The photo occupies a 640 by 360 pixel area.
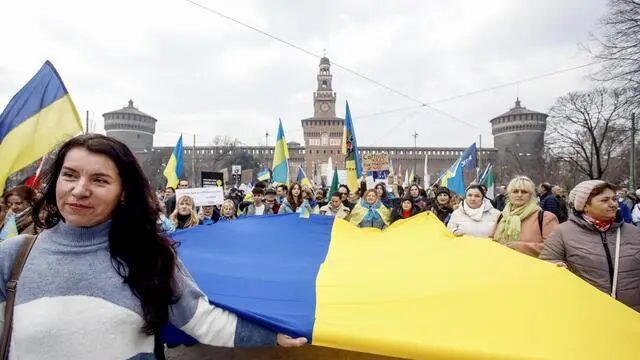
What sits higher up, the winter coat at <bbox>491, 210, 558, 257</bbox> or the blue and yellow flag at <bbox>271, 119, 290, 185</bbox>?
the blue and yellow flag at <bbox>271, 119, 290, 185</bbox>

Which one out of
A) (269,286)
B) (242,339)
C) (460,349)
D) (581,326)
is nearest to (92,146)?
(242,339)

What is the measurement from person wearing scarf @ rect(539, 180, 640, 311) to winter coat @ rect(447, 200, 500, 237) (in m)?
1.66

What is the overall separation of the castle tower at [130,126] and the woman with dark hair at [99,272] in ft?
259

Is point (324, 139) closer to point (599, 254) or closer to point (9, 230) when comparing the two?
point (9, 230)

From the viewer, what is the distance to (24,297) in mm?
1418

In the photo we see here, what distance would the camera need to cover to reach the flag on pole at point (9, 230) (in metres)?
4.23

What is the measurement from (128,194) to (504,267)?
2444mm

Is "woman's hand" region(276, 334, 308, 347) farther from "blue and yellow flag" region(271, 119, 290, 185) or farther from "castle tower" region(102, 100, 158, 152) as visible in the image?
"castle tower" region(102, 100, 158, 152)

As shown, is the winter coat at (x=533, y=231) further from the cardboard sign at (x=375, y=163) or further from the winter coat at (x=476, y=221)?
the cardboard sign at (x=375, y=163)

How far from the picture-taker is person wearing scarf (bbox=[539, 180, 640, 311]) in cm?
304

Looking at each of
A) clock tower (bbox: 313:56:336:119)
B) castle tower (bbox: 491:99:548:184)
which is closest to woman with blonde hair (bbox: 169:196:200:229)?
castle tower (bbox: 491:99:548:184)

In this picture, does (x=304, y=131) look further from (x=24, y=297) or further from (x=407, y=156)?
(x=24, y=297)

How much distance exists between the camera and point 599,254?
3.11 metres

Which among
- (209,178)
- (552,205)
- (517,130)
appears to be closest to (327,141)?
(517,130)
